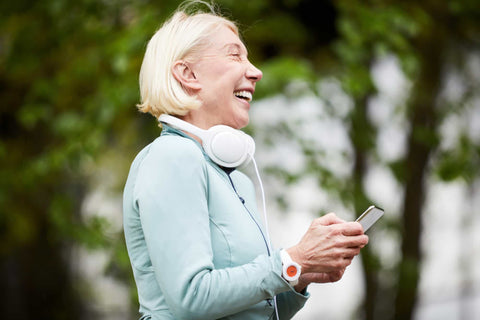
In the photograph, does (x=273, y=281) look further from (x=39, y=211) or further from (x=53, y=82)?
Answer: (x=39, y=211)

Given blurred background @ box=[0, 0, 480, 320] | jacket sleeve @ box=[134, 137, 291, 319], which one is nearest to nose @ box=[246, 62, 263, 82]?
jacket sleeve @ box=[134, 137, 291, 319]

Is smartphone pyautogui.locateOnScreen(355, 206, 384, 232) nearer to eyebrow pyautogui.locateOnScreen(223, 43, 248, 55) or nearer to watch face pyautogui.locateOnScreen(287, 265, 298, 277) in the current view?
watch face pyautogui.locateOnScreen(287, 265, 298, 277)

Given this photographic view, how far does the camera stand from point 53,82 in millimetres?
5426

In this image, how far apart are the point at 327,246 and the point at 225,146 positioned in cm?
38

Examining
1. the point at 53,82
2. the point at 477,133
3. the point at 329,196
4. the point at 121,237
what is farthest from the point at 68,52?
the point at 477,133

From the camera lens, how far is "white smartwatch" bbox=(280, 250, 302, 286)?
1.35m

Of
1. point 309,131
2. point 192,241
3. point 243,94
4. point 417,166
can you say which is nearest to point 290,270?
point 192,241

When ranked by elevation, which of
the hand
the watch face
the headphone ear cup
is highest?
the headphone ear cup

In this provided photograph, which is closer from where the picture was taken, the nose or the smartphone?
the smartphone

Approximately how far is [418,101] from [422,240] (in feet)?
6.09

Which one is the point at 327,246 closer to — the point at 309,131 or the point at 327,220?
the point at 327,220

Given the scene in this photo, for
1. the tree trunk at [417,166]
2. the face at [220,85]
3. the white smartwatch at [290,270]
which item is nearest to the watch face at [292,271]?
the white smartwatch at [290,270]

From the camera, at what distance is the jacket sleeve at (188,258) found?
1325 mm

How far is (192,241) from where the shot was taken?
133 centimetres
